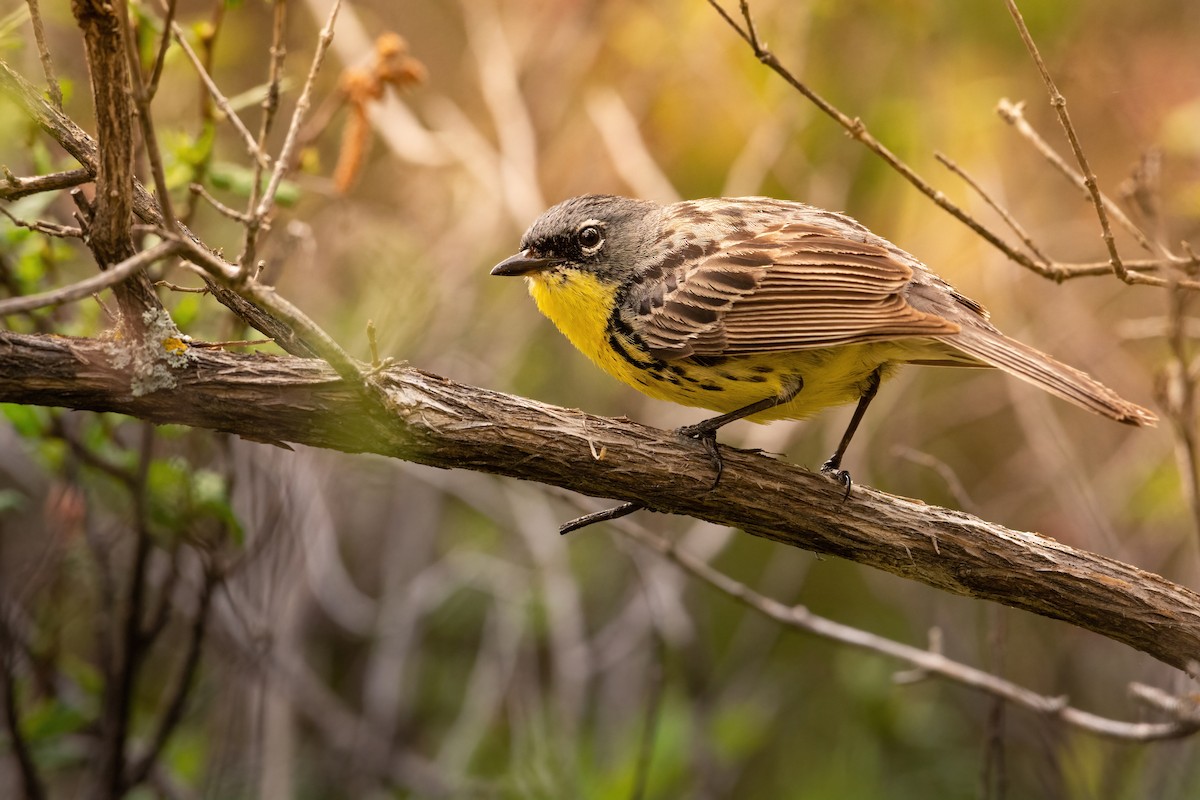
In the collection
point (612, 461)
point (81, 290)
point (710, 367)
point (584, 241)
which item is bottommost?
point (81, 290)

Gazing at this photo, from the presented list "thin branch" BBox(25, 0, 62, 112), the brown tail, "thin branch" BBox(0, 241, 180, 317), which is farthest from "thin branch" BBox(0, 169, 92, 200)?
the brown tail

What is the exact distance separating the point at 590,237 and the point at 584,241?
0.03 m

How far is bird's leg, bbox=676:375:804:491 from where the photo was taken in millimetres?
3400

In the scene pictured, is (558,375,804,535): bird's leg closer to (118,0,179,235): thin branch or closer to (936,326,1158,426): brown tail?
(936,326,1158,426): brown tail

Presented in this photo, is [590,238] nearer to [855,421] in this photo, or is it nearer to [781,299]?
[781,299]

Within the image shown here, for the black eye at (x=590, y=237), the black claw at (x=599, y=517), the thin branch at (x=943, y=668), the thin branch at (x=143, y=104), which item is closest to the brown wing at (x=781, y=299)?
the black eye at (x=590, y=237)

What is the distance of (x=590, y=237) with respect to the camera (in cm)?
430

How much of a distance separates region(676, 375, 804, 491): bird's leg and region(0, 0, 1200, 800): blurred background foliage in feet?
6.04

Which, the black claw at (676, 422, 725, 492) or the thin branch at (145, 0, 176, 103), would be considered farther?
the black claw at (676, 422, 725, 492)

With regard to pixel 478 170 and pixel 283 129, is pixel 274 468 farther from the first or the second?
pixel 283 129

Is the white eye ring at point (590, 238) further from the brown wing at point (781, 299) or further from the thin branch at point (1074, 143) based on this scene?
the thin branch at point (1074, 143)

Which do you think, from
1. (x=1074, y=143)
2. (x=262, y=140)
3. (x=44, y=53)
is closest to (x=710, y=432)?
(x=1074, y=143)

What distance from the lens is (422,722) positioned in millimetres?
7152

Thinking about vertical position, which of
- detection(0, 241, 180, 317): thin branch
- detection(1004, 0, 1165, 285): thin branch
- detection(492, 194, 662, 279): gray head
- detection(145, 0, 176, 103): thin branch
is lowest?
detection(0, 241, 180, 317): thin branch
